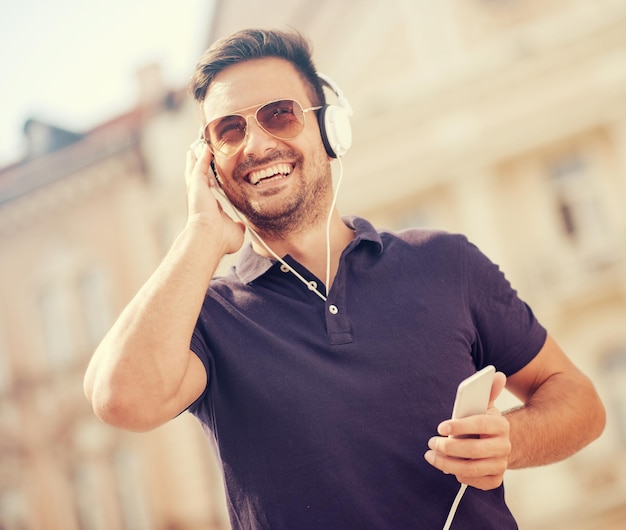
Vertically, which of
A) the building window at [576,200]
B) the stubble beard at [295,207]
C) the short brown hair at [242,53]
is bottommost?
the stubble beard at [295,207]

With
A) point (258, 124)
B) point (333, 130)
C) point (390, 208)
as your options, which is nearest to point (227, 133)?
point (258, 124)

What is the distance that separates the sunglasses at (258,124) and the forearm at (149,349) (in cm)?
42

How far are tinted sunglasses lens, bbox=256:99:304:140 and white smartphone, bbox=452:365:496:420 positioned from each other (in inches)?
33.0

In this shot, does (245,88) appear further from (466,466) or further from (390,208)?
(390,208)

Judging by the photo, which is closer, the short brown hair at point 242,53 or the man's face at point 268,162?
the man's face at point 268,162

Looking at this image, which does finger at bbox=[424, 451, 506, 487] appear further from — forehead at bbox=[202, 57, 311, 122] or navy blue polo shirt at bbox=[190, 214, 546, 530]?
forehead at bbox=[202, 57, 311, 122]

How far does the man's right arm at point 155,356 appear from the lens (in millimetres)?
1818

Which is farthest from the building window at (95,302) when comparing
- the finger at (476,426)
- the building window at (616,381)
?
the finger at (476,426)

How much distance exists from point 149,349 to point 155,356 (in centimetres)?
2

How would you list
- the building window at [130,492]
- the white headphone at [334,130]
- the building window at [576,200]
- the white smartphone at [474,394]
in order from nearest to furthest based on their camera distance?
the white smartphone at [474,394] < the white headphone at [334,130] < the building window at [576,200] < the building window at [130,492]

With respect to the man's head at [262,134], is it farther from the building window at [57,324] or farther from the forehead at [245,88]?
the building window at [57,324]

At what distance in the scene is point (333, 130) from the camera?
239 cm

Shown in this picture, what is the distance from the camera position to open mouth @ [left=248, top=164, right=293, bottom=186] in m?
2.16

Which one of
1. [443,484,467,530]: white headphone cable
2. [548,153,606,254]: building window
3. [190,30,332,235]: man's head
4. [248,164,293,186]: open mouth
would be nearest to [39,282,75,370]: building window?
[548,153,606,254]: building window
